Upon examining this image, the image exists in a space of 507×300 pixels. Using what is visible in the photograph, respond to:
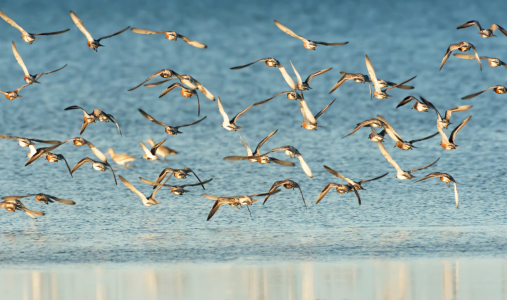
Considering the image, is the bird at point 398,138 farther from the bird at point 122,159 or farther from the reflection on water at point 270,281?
the bird at point 122,159

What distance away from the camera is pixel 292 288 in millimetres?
10359

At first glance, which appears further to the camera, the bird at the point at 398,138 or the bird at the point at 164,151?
the bird at the point at 164,151

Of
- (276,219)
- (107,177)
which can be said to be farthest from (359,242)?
(107,177)

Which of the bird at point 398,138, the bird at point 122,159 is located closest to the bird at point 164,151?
the bird at point 122,159

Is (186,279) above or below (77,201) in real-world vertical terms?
below

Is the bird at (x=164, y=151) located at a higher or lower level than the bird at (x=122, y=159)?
higher

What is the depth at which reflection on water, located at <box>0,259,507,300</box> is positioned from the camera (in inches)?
397

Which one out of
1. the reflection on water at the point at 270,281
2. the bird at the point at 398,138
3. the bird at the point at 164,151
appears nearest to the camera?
the reflection on water at the point at 270,281

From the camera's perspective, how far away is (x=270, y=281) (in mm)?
10727

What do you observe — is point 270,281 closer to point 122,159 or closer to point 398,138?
point 398,138

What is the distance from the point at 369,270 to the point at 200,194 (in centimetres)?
610

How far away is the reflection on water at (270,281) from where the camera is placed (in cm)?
1008

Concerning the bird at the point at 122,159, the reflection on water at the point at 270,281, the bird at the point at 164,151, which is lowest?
the reflection on water at the point at 270,281

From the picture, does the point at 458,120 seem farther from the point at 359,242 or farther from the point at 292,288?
the point at 292,288
